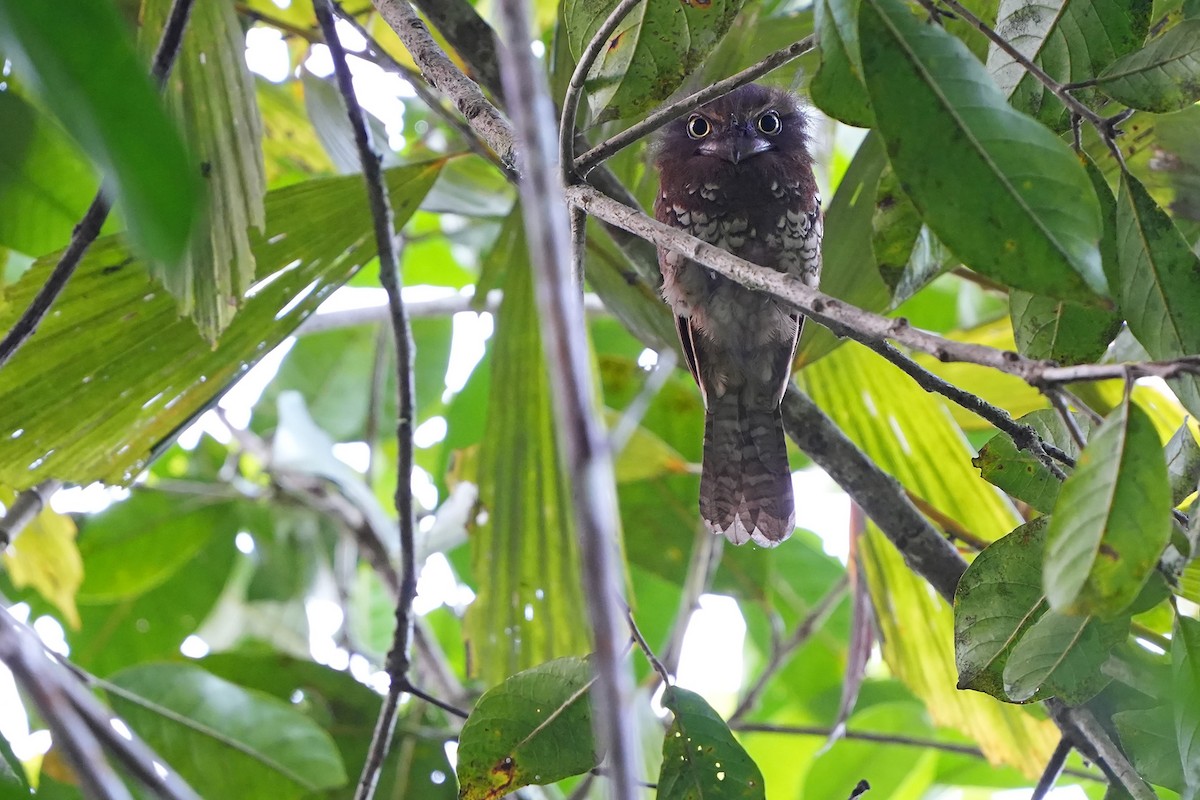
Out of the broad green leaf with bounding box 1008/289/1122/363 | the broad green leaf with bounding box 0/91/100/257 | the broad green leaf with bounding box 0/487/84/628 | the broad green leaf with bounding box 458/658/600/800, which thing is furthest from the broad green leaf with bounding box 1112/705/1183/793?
the broad green leaf with bounding box 0/487/84/628

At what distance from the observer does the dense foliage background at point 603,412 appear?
3.29 ft

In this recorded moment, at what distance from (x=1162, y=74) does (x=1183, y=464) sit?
49cm

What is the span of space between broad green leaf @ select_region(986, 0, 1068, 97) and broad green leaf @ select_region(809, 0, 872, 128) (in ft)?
1.08

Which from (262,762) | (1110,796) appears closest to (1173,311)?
(1110,796)

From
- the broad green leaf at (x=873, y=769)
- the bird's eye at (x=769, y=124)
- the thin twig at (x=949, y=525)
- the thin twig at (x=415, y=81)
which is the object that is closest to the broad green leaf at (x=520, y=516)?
the thin twig at (x=415, y=81)

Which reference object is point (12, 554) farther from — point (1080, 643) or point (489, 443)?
point (1080, 643)

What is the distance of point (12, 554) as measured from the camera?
8.86ft

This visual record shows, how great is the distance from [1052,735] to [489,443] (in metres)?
1.59

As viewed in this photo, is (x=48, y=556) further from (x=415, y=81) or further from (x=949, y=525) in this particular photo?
(x=949, y=525)

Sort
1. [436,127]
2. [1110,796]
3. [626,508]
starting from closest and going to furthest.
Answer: [1110,796]
[626,508]
[436,127]

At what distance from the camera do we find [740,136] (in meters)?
2.64

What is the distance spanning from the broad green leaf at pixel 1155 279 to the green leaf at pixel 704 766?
742 mm

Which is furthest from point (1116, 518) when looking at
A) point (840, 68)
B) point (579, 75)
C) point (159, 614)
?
point (159, 614)

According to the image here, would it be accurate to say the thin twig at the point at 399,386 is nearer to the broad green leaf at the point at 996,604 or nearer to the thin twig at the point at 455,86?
the thin twig at the point at 455,86
